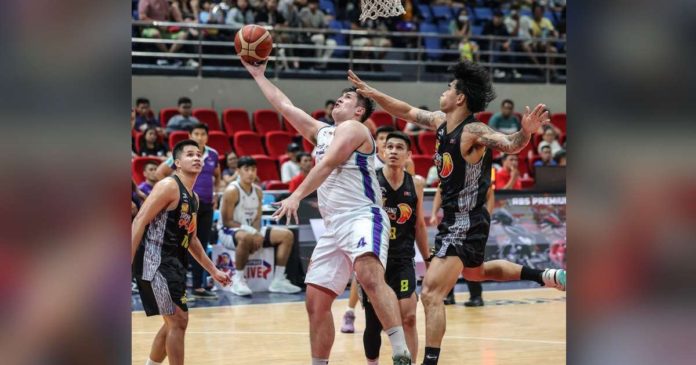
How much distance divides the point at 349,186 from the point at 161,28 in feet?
34.0

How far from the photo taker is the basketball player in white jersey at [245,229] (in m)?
11.1

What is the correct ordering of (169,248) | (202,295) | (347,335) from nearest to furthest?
(169,248) < (347,335) < (202,295)

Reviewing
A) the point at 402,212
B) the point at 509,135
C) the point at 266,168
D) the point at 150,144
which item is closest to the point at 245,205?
the point at 150,144

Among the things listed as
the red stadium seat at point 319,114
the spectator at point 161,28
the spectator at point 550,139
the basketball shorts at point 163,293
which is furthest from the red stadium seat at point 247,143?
the basketball shorts at point 163,293

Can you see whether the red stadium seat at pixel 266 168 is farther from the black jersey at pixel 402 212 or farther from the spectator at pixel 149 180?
the black jersey at pixel 402 212

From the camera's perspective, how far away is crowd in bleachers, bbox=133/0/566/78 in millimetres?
15461

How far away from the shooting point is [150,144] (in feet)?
42.3

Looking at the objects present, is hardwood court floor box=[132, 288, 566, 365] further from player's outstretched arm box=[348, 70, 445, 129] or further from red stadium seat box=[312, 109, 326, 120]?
red stadium seat box=[312, 109, 326, 120]

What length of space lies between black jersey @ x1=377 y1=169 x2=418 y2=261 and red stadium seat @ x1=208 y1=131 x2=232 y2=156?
7.93m

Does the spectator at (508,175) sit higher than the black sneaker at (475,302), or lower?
higher

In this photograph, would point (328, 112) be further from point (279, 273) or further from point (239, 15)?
point (279, 273)

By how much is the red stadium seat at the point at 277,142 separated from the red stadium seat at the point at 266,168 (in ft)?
2.01
